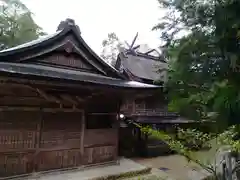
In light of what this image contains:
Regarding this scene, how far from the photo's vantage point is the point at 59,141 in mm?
7090

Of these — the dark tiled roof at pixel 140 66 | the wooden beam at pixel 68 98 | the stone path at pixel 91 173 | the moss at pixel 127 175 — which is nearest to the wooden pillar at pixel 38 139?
the stone path at pixel 91 173

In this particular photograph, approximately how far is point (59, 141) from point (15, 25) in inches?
818

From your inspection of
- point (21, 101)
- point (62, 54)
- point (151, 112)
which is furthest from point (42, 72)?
point (151, 112)

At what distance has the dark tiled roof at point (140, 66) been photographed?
15.2m

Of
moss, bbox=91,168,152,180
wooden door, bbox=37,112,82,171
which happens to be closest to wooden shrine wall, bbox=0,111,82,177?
wooden door, bbox=37,112,82,171

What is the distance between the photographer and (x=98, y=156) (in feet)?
Answer: 26.0

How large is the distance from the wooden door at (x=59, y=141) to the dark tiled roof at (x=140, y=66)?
8.09m

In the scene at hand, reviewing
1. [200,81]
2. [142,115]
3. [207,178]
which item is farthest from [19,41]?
[207,178]

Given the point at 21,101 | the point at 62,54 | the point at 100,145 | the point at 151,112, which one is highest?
the point at 62,54

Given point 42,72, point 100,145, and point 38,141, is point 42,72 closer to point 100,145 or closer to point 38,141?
point 38,141

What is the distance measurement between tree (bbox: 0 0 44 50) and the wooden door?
19.2 metres

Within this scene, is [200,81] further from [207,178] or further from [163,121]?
[163,121]

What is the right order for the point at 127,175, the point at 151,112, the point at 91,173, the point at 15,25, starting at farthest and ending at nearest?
the point at 15,25, the point at 151,112, the point at 127,175, the point at 91,173

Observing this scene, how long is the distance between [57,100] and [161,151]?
8.63 metres
